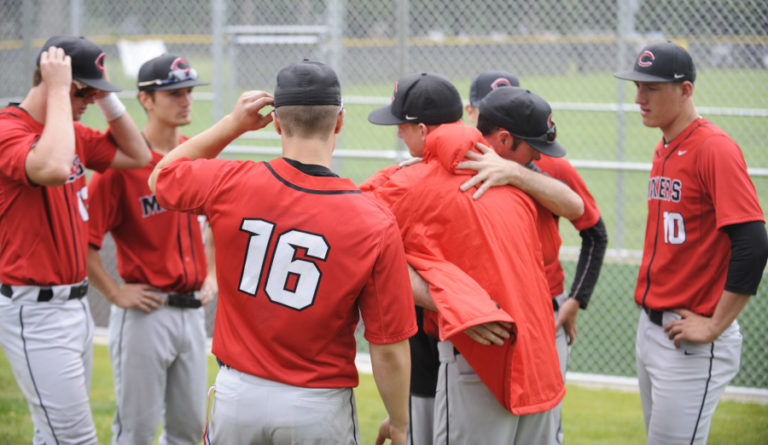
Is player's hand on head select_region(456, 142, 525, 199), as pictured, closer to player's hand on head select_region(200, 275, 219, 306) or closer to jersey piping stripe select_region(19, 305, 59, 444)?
player's hand on head select_region(200, 275, 219, 306)

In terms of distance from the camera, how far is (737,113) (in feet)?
22.9

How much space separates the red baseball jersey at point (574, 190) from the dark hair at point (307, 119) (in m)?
1.56

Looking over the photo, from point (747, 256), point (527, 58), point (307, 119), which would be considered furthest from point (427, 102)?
point (527, 58)

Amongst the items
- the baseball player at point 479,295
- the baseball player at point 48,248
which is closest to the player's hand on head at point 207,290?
the baseball player at point 48,248

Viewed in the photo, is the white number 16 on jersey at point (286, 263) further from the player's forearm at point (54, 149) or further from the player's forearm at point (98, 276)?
the player's forearm at point (98, 276)

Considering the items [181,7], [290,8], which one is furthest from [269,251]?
[181,7]

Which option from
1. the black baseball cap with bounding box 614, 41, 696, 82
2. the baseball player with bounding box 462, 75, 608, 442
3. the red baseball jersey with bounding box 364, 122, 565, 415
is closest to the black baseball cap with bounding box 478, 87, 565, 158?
the baseball player with bounding box 462, 75, 608, 442

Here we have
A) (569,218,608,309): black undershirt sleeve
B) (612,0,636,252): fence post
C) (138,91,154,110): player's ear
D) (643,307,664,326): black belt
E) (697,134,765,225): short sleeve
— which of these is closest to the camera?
(697,134,765,225): short sleeve

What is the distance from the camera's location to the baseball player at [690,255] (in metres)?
3.41

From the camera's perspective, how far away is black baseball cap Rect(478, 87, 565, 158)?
124 inches

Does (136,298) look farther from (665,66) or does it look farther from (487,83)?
(665,66)

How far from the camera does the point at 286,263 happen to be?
257 centimetres

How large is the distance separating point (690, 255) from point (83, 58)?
3131 mm

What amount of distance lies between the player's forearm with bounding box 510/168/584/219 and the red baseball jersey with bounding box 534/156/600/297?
Answer: 39 centimetres
